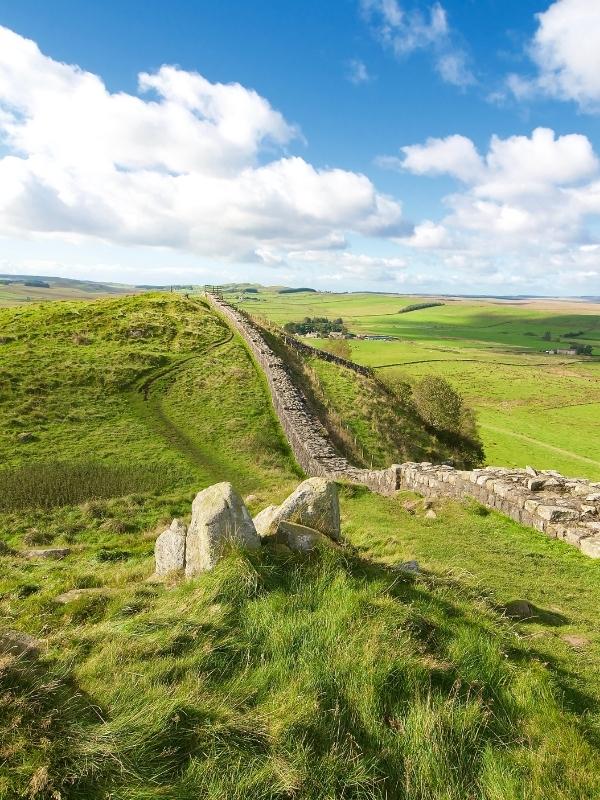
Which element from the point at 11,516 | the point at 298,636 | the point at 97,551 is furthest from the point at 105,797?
the point at 11,516

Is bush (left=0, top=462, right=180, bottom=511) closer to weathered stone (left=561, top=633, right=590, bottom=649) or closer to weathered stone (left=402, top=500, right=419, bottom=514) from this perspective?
weathered stone (left=402, top=500, right=419, bottom=514)

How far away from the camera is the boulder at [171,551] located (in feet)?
29.9

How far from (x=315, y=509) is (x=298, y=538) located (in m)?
1.24

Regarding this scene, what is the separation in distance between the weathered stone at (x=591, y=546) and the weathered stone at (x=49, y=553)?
14906mm

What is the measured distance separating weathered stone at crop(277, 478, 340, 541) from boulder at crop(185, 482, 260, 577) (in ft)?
4.27

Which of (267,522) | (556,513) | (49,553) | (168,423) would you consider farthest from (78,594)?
(168,423)

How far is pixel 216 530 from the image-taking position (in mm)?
7895

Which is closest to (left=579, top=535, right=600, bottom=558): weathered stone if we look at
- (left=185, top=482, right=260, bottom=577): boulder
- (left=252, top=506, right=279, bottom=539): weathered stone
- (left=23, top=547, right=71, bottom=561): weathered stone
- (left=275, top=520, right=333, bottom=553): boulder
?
(left=275, top=520, right=333, bottom=553): boulder

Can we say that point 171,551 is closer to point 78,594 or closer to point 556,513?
point 78,594

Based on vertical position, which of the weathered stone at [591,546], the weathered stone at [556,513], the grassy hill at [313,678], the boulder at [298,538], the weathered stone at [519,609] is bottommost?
the weathered stone at [591,546]

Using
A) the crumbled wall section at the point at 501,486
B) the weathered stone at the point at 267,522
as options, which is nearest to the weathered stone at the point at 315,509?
the weathered stone at the point at 267,522

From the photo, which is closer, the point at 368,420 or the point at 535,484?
the point at 535,484

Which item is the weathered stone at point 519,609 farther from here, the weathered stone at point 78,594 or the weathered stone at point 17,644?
the weathered stone at point 17,644

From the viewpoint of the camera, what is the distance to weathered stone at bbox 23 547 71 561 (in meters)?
14.4
